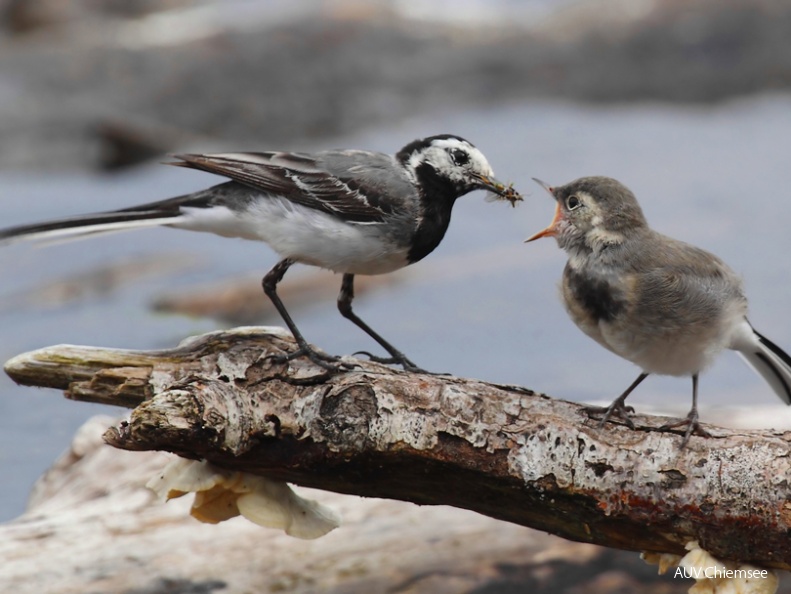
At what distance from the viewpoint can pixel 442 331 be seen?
384 inches

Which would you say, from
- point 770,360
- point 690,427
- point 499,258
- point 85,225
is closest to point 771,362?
point 770,360

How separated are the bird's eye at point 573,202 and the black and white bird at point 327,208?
0.43 meters

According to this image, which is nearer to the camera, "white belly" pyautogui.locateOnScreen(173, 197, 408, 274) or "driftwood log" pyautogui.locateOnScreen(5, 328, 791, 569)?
"driftwood log" pyautogui.locateOnScreen(5, 328, 791, 569)

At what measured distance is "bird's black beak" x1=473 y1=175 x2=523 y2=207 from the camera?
556 cm

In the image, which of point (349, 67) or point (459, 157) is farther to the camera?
point (349, 67)

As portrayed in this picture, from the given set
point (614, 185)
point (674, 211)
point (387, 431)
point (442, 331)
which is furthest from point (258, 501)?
point (674, 211)

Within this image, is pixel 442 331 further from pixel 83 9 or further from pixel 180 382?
pixel 83 9

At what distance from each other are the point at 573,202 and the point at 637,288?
1.72 ft

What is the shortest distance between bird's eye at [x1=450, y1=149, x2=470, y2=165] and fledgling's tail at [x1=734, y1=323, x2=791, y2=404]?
1.49 metres

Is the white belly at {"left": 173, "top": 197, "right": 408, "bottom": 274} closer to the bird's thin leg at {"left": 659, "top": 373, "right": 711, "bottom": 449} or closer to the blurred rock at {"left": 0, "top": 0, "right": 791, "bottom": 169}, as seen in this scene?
the bird's thin leg at {"left": 659, "top": 373, "right": 711, "bottom": 449}

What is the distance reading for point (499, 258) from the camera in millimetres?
11172

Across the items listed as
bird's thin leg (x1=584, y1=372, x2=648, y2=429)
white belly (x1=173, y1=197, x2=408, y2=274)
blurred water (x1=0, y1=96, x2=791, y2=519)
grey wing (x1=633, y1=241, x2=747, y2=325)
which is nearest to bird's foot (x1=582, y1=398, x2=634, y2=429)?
bird's thin leg (x1=584, y1=372, x2=648, y2=429)

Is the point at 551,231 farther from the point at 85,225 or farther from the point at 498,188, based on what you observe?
the point at 85,225

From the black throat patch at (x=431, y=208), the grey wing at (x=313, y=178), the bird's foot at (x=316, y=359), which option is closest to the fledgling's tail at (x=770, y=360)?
the black throat patch at (x=431, y=208)
